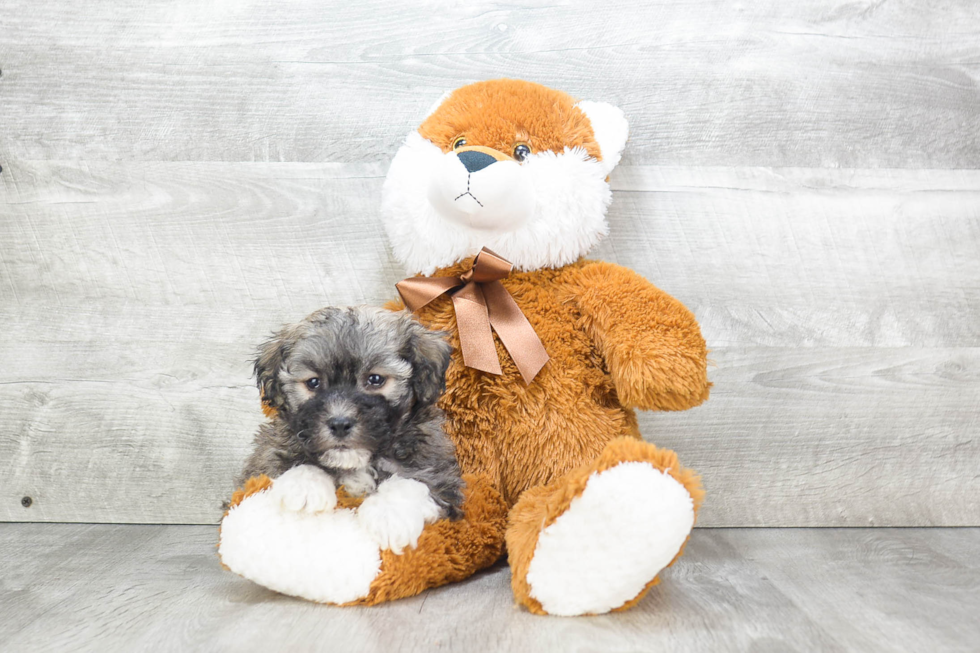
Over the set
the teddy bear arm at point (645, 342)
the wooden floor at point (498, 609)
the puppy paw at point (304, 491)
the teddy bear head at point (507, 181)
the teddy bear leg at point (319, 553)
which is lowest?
the wooden floor at point (498, 609)

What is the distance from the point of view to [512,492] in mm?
1354

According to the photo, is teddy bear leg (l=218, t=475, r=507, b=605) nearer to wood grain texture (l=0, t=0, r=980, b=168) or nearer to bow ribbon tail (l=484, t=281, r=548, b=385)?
bow ribbon tail (l=484, t=281, r=548, b=385)

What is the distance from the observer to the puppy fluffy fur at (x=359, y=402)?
1076mm

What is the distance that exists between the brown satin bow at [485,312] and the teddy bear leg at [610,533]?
0.28m

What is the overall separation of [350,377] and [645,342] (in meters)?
0.50

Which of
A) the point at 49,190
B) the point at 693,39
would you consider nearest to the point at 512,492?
the point at 693,39

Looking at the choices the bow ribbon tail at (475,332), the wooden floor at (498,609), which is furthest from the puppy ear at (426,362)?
the wooden floor at (498,609)

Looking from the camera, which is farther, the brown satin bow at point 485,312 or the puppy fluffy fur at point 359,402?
the brown satin bow at point 485,312

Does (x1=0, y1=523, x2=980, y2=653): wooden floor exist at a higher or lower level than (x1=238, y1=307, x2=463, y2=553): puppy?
lower

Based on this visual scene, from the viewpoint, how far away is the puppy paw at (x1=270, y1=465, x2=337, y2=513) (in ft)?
3.63

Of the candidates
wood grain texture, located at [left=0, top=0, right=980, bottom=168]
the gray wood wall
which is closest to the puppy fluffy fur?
the gray wood wall

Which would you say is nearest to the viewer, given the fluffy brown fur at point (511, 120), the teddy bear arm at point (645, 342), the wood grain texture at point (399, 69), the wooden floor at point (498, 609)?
the wooden floor at point (498, 609)

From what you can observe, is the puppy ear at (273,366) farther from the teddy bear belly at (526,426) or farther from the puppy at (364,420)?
the teddy bear belly at (526,426)

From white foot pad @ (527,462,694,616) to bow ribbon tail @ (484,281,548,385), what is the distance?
30 centimetres
